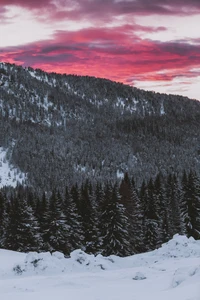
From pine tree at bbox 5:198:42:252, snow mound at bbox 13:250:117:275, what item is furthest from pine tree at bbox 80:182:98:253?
snow mound at bbox 13:250:117:275

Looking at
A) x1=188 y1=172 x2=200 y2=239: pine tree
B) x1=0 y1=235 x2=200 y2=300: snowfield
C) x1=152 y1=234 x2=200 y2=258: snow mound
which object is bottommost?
x1=0 y1=235 x2=200 y2=300: snowfield

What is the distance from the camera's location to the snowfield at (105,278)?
14.0 metres

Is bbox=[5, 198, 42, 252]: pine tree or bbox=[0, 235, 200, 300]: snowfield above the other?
bbox=[5, 198, 42, 252]: pine tree

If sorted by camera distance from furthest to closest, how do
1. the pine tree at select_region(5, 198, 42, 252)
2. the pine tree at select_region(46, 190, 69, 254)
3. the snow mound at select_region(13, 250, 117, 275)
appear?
the pine tree at select_region(5, 198, 42, 252)
the pine tree at select_region(46, 190, 69, 254)
the snow mound at select_region(13, 250, 117, 275)

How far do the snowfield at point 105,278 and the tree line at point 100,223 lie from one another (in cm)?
1376

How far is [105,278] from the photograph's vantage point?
57.0 feet

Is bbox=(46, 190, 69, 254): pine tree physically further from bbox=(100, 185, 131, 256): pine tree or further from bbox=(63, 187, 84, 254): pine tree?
bbox=(100, 185, 131, 256): pine tree

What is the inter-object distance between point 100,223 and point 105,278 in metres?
23.3

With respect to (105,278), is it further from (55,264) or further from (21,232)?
(21,232)

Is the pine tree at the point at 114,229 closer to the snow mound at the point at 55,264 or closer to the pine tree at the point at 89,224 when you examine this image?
the pine tree at the point at 89,224

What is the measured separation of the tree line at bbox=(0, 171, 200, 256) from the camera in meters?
39.3

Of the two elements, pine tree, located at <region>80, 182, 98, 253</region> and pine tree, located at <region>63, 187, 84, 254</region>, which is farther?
pine tree, located at <region>63, 187, 84, 254</region>

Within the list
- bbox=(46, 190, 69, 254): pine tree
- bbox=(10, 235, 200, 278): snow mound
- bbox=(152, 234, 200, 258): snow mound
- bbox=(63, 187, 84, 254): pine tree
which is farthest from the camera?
bbox=(63, 187, 84, 254): pine tree

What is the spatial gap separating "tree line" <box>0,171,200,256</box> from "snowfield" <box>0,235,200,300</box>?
13.8 m
